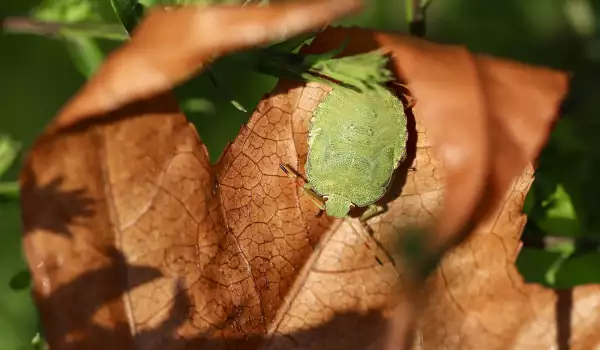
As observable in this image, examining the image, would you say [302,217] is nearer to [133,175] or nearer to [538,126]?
[133,175]

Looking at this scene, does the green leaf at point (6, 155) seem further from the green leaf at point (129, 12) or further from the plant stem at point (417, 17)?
the plant stem at point (417, 17)

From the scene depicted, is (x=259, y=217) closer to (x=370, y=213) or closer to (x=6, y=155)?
(x=370, y=213)

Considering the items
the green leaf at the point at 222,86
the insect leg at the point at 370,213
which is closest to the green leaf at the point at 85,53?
the green leaf at the point at 222,86

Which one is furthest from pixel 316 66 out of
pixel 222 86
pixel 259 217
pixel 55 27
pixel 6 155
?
pixel 6 155

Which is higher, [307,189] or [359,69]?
[359,69]

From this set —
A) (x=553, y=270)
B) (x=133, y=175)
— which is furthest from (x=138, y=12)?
(x=553, y=270)
